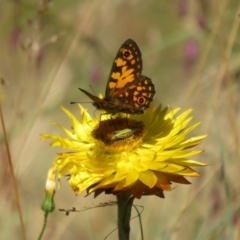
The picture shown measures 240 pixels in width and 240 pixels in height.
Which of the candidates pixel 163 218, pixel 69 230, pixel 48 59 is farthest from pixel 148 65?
pixel 163 218

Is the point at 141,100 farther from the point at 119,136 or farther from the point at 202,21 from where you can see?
the point at 202,21

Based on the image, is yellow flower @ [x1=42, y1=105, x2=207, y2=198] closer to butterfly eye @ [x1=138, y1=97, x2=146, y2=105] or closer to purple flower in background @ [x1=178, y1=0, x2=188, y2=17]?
butterfly eye @ [x1=138, y1=97, x2=146, y2=105]

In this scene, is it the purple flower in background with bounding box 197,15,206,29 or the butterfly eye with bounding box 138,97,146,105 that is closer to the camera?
the butterfly eye with bounding box 138,97,146,105

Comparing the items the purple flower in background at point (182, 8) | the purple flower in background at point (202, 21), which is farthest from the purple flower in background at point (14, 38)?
the purple flower in background at point (202, 21)

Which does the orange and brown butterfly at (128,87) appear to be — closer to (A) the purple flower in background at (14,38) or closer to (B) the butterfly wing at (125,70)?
(B) the butterfly wing at (125,70)

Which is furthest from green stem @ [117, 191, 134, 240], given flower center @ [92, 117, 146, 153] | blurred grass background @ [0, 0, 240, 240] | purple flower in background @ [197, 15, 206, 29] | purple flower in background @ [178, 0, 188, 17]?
purple flower in background @ [178, 0, 188, 17]

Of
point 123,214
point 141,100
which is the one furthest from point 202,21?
point 123,214
